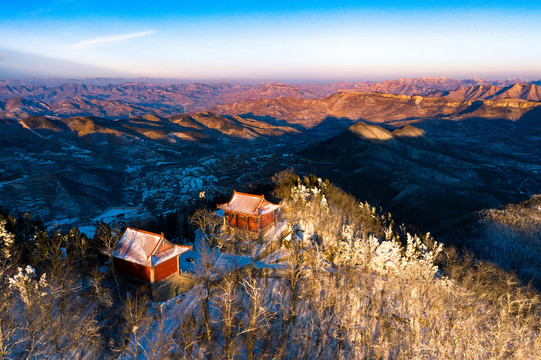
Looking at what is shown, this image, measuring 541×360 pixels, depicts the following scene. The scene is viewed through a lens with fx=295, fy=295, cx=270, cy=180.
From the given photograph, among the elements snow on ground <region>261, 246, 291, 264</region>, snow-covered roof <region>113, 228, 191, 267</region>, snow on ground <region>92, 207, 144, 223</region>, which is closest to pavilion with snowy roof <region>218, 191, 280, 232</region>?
snow on ground <region>261, 246, 291, 264</region>

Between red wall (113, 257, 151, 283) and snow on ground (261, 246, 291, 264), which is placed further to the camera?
snow on ground (261, 246, 291, 264)

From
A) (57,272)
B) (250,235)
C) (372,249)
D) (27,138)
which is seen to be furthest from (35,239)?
(27,138)

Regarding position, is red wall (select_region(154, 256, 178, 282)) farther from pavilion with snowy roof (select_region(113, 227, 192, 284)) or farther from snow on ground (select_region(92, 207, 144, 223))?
snow on ground (select_region(92, 207, 144, 223))

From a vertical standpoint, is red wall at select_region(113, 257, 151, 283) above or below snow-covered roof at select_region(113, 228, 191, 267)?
below

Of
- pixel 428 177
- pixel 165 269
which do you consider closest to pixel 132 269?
pixel 165 269

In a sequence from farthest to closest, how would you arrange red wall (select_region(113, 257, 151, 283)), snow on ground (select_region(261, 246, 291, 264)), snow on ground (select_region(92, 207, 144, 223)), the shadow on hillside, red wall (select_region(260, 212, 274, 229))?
1. snow on ground (select_region(92, 207, 144, 223))
2. the shadow on hillside
3. red wall (select_region(260, 212, 274, 229))
4. snow on ground (select_region(261, 246, 291, 264))
5. red wall (select_region(113, 257, 151, 283))

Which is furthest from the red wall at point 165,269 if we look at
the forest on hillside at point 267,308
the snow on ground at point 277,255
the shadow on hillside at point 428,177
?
the shadow on hillside at point 428,177

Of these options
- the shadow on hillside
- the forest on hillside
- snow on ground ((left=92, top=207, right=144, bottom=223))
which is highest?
the forest on hillside
